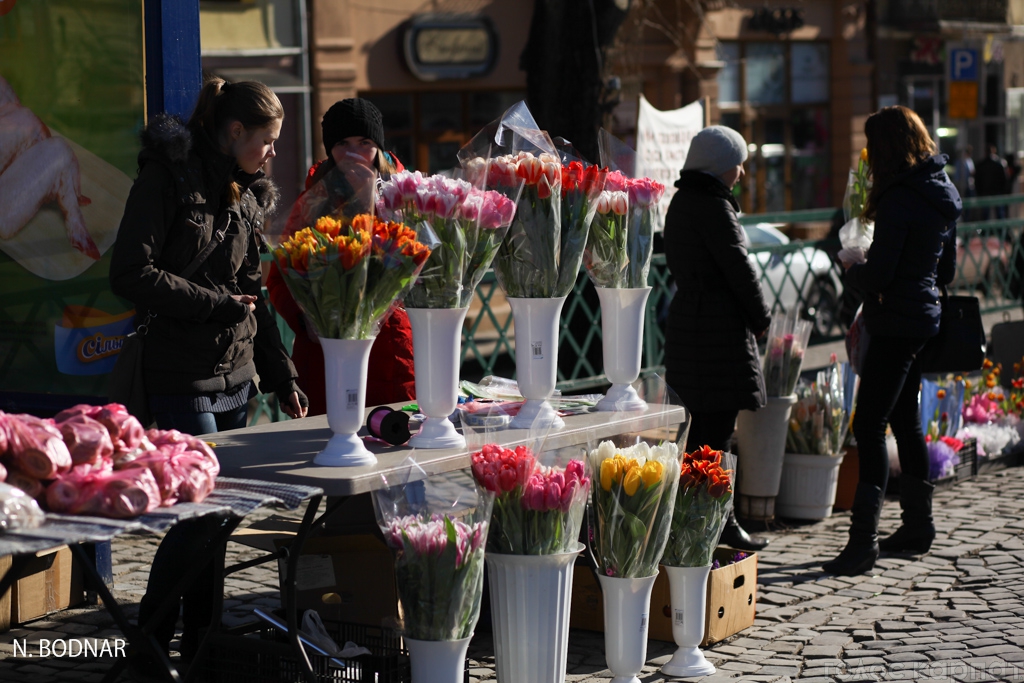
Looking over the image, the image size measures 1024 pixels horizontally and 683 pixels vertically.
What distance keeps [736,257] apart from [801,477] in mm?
1588

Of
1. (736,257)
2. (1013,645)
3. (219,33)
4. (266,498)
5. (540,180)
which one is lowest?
(1013,645)

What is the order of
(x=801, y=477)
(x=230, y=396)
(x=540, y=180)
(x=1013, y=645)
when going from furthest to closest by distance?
(x=801, y=477) → (x=1013, y=645) → (x=230, y=396) → (x=540, y=180)

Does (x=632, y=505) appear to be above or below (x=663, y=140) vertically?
→ below

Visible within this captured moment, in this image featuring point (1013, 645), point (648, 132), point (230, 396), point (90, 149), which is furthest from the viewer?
point (648, 132)

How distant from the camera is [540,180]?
3.97 metres

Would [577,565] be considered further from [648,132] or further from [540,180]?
[648,132]

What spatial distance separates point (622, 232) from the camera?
436 cm

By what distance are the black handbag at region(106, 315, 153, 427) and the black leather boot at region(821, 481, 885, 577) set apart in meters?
3.15

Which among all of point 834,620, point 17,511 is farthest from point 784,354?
point 17,511

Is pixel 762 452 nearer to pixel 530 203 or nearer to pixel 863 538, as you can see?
pixel 863 538

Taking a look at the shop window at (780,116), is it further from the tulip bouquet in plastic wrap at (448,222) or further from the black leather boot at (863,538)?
the tulip bouquet in plastic wrap at (448,222)

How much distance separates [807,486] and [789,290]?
574 centimetres

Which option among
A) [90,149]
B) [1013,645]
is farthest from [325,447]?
[1013,645]

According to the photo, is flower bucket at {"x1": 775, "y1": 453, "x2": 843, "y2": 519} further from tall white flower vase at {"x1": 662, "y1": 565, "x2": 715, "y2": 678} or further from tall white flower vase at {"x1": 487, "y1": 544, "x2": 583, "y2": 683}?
tall white flower vase at {"x1": 487, "y1": 544, "x2": 583, "y2": 683}
